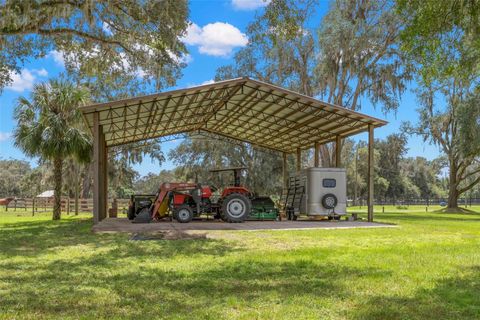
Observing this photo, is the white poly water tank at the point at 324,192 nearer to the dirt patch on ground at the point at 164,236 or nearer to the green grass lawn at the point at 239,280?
the dirt patch on ground at the point at 164,236

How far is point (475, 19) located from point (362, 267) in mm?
4010

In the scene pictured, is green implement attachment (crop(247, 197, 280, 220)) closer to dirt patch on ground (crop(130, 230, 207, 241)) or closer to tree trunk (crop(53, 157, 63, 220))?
dirt patch on ground (crop(130, 230, 207, 241))

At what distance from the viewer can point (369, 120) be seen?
15258 mm

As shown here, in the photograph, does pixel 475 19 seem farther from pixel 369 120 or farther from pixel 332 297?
pixel 369 120

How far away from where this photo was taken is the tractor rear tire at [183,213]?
14258mm

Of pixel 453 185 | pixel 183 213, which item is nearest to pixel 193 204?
pixel 183 213

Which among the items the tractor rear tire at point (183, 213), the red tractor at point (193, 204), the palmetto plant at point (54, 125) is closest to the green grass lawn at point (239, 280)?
the tractor rear tire at point (183, 213)

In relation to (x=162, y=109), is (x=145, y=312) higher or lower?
lower

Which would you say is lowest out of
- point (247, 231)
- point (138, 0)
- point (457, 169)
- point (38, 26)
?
point (247, 231)

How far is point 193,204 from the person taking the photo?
48.6ft

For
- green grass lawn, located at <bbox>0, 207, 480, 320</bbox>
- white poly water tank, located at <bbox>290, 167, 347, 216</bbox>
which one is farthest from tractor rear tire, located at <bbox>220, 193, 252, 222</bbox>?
green grass lawn, located at <bbox>0, 207, 480, 320</bbox>

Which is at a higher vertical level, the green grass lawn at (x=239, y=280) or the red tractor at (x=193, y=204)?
the red tractor at (x=193, y=204)

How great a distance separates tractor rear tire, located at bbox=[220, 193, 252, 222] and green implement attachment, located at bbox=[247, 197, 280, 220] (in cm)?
120

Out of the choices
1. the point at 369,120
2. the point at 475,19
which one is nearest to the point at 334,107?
the point at 369,120
